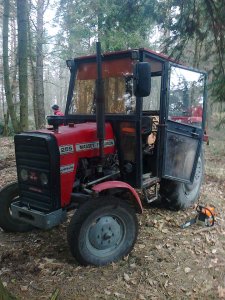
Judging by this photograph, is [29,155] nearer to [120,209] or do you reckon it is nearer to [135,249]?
[120,209]

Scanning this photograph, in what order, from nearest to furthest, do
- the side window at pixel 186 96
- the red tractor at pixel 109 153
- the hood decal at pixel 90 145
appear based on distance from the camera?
the red tractor at pixel 109 153 → the hood decal at pixel 90 145 → the side window at pixel 186 96

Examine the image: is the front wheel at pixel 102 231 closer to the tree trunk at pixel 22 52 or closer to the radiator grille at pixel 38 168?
the radiator grille at pixel 38 168

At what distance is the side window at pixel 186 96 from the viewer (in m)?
5.12

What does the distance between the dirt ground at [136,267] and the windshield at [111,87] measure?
1937 mm

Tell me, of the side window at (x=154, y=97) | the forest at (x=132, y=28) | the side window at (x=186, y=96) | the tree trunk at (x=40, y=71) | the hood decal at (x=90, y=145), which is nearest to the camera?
the hood decal at (x=90, y=145)

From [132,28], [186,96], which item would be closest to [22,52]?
[132,28]

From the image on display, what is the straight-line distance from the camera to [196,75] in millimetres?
5676

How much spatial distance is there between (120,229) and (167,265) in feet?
2.43

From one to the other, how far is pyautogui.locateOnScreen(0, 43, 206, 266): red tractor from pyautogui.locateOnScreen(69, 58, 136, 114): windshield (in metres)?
0.01

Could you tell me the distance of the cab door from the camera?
5.09 m

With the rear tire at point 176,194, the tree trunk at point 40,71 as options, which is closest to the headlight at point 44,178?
the rear tire at point 176,194

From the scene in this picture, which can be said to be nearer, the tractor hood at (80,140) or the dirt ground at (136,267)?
the dirt ground at (136,267)

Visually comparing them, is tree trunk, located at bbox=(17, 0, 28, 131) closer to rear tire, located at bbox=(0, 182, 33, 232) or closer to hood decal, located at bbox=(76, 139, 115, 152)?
rear tire, located at bbox=(0, 182, 33, 232)

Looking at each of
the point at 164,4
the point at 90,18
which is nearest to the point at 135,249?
the point at 164,4
